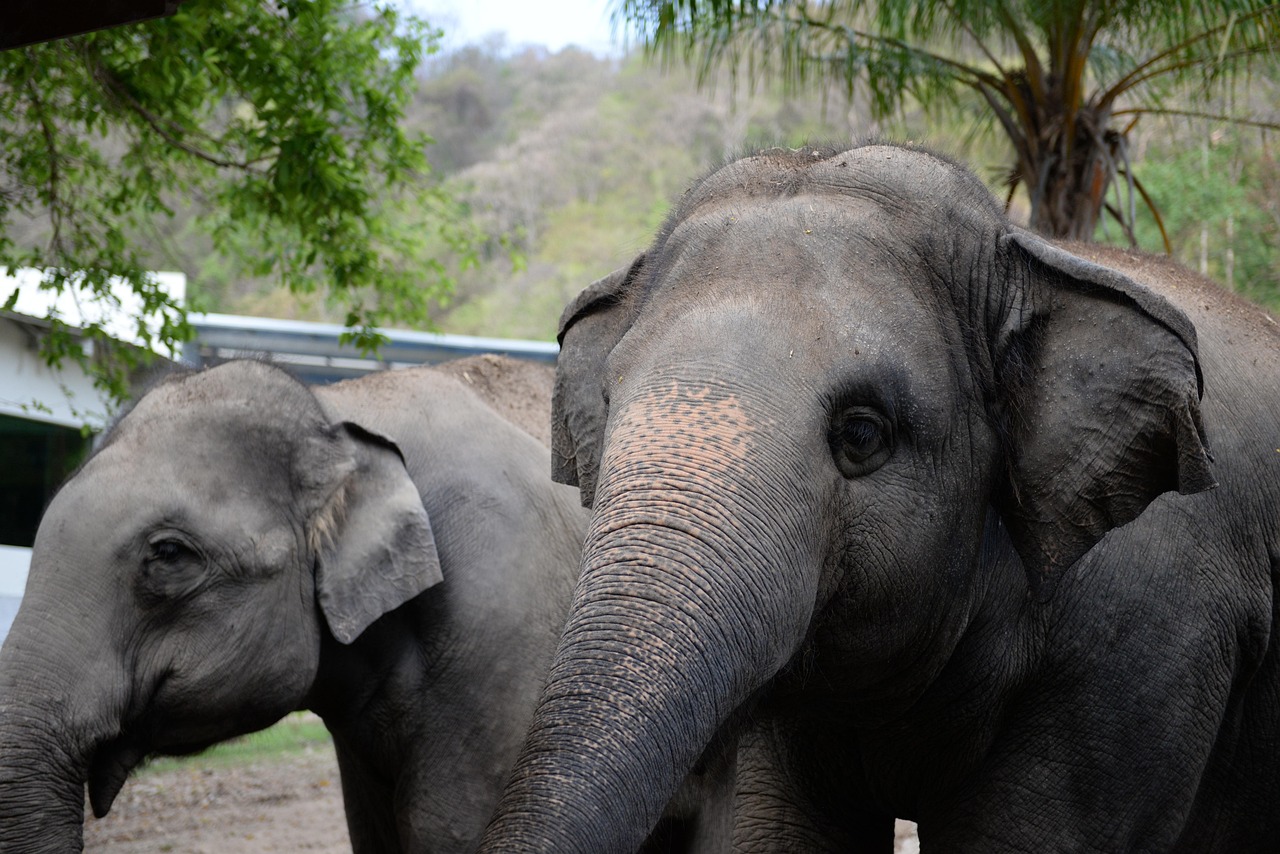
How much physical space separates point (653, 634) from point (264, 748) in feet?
35.2

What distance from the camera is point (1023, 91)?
36.2 feet

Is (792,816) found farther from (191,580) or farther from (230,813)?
(230,813)

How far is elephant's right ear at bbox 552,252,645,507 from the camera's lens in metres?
3.18

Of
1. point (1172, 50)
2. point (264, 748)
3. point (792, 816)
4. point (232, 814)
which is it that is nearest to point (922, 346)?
point (792, 816)

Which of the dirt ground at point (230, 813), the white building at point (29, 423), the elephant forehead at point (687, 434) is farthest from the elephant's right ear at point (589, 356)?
the white building at point (29, 423)

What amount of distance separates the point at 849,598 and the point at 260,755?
10110 millimetres

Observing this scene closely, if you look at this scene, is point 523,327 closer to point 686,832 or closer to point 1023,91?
point 1023,91

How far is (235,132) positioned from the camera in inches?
320

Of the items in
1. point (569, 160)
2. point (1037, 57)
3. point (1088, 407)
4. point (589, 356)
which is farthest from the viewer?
point (569, 160)

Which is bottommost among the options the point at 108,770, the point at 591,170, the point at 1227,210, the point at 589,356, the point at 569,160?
the point at 591,170

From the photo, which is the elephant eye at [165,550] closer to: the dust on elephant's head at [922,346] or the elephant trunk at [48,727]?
the elephant trunk at [48,727]

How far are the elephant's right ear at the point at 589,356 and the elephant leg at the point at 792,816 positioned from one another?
932 mm

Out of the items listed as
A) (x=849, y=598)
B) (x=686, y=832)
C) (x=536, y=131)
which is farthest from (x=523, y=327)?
(x=849, y=598)

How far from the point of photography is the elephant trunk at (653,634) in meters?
2.05
